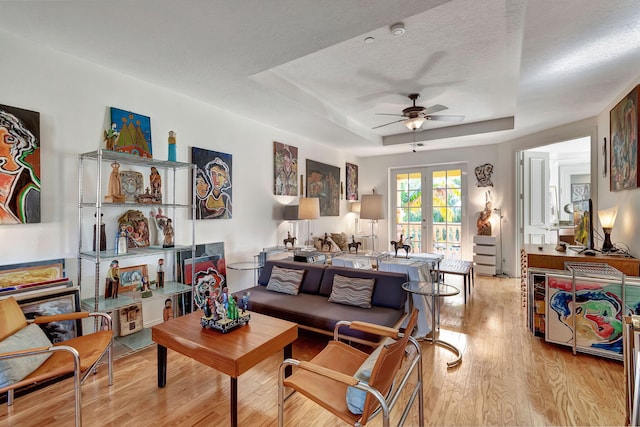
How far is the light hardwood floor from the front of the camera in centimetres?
189

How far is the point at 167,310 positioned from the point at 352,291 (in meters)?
2.03

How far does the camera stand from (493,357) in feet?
8.71

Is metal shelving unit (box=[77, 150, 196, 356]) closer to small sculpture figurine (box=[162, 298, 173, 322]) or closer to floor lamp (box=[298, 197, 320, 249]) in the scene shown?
small sculpture figurine (box=[162, 298, 173, 322])

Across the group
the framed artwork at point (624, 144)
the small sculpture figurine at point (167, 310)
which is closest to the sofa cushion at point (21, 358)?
the small sculpture figurine at point (167, 310)

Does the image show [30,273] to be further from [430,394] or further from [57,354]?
[430,394]

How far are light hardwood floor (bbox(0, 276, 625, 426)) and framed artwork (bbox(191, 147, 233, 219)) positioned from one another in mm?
1669

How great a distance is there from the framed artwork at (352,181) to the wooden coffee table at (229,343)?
16.1ft

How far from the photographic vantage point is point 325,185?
604 cm

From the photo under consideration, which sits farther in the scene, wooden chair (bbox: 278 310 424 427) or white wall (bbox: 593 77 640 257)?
white wall (bbox: 593 77 640 257)

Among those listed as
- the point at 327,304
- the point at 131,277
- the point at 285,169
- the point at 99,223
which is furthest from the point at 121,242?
the point at 285,169

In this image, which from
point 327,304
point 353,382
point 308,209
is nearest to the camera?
point 353,382

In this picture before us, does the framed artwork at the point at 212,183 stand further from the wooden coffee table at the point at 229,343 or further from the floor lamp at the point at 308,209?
the wooden coffee table at the point at 229,343

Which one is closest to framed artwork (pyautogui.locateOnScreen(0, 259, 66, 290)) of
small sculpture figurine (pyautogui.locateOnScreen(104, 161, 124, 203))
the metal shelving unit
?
the metal shelving unit

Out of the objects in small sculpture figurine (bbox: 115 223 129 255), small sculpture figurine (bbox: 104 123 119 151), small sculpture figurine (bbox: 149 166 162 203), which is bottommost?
small sculpture figurine (bbox: 115 223 129 255)
